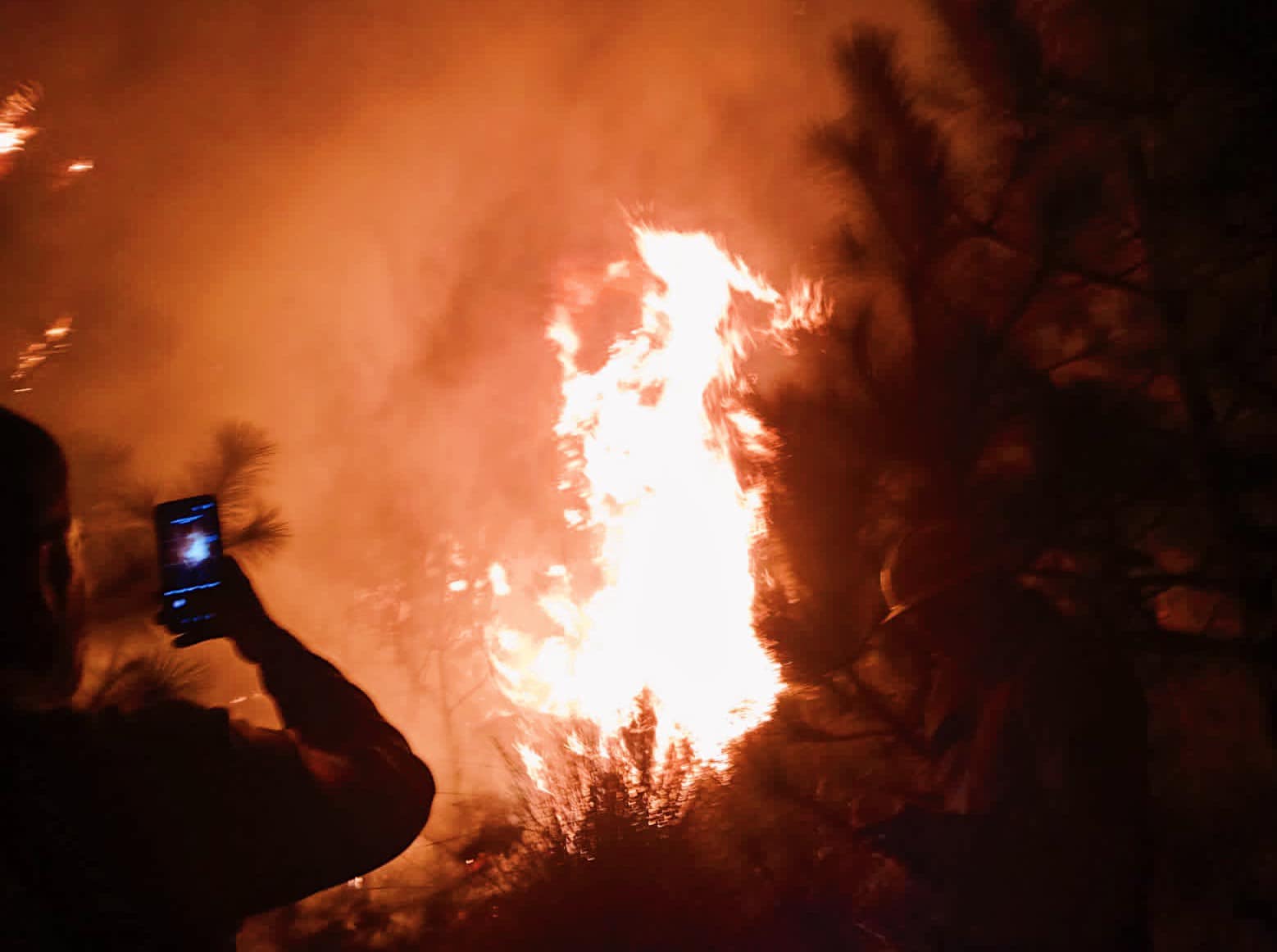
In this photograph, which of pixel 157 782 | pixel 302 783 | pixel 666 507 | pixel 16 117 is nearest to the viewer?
pixel 157 782

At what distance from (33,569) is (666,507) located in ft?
8.48

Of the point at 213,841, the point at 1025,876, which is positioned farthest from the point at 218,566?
the point at 1025,876

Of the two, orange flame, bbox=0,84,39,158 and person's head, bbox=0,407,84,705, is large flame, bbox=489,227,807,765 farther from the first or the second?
orange flame, bbox=0,84,39,158

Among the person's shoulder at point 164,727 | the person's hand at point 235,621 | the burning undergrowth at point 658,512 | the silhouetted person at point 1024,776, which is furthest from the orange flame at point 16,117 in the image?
the silhouetted person at point 1024,776

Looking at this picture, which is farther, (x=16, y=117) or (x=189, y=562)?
(x=16, y=117)

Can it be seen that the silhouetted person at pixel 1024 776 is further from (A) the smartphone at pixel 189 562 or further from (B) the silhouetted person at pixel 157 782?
(A) the smartphone at pixel 189 562

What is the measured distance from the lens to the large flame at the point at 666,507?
10.9ft

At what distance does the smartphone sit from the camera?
7.57 ft

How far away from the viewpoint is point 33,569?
2.04 m

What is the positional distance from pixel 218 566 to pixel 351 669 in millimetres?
4241

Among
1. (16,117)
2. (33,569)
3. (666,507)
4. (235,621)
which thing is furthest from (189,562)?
(16,117)

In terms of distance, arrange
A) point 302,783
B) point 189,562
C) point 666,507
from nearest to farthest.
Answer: point 302,783 → point 189,562 → point 666,507

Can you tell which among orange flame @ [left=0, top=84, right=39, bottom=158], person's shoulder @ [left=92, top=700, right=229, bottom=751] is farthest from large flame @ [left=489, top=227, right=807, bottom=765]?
orange flame @ [left=0, top=84, right=39, bottom=158]

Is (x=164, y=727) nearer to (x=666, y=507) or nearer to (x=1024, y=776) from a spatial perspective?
(x=1024, y=776)
